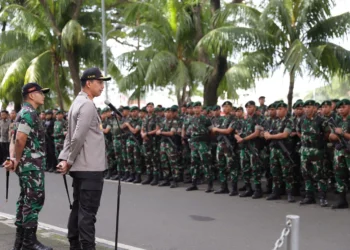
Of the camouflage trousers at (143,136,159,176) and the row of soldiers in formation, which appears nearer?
the row of soldiers in formation

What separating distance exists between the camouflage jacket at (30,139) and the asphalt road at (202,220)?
1.50m

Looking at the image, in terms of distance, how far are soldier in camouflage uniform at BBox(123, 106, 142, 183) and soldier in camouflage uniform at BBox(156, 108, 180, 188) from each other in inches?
34.0

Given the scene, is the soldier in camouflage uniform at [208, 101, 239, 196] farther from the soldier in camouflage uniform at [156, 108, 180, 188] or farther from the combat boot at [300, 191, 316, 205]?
the combat boot at [300, 191, 316, 205]

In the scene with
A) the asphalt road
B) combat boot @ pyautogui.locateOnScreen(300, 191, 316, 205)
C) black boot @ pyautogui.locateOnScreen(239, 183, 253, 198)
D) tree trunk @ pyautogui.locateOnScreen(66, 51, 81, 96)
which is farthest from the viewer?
tree trunk @ pyautogui.locateOnScreen(66, 51, 81, 96)

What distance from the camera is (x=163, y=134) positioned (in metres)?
10.0

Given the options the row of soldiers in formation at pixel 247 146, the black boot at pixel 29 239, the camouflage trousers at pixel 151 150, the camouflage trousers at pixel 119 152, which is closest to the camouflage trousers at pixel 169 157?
the row of soldiers in formation at pixel 247 146

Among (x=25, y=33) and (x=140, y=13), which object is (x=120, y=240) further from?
(x=25, y=33)

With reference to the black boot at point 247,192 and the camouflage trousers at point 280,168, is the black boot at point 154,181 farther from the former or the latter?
the camouflage trousers at point 280,168

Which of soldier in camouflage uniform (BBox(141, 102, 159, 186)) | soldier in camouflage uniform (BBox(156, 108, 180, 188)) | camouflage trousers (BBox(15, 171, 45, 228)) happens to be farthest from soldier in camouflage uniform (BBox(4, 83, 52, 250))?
soldier in camouflage uniform (BBox(141, 102, 159, 186))

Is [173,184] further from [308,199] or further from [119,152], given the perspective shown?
[308,199]

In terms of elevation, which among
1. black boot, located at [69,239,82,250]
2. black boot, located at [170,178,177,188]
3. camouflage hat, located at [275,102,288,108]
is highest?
camouflage hat, located at [275,102,288,108]

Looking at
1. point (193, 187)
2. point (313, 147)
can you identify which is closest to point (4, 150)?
point (193, 187)

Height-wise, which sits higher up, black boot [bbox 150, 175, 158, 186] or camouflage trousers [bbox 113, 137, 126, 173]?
camouflage trousers [bbox 113, 137, 126, 173]

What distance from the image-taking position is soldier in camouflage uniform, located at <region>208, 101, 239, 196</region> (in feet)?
29.1
